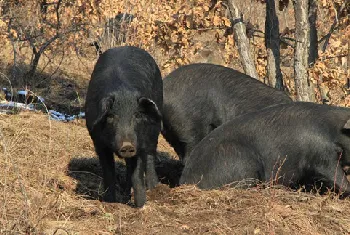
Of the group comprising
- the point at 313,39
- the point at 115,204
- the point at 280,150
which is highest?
the point at 313,39

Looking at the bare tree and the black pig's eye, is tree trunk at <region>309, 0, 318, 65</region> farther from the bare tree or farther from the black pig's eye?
the black pig's eye

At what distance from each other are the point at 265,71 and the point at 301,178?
4.57 meters

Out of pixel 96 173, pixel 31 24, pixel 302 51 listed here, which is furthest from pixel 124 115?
pixel 31 24

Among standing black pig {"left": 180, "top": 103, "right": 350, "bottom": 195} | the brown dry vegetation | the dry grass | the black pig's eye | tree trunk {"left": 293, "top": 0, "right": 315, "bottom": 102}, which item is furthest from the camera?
tree trunk {"left": 293, "top": 0, "right": 315, "bottom": 102}

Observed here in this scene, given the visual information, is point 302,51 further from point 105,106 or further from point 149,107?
point 105,106

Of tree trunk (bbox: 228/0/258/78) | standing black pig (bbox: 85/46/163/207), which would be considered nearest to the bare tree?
tree trunk (bbox: 228/0/258/78)

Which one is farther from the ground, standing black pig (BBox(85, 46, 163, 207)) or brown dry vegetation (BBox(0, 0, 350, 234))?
standing black pig (BBox(85, 46, 163, 207))

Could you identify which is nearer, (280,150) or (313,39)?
(280,150)

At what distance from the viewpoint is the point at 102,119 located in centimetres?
711

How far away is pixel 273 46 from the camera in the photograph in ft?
38.5

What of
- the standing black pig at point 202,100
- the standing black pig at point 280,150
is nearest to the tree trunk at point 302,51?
the standing black pig at point 202,100

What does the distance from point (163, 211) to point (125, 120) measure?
88 cm

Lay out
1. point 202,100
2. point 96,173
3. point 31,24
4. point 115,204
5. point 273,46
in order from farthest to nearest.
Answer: point 31,24, point 273,46, point 202,100, point 96,173, point 115,204

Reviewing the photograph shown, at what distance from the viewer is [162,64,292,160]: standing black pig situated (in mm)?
9820
